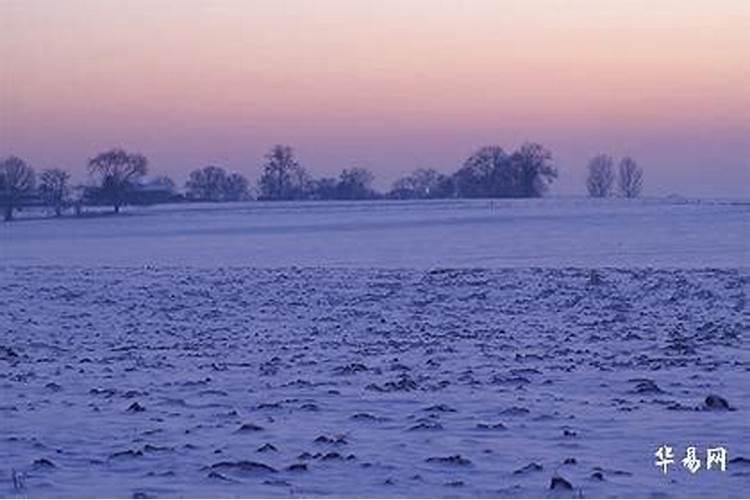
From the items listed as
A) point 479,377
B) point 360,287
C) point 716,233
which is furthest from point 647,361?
point 716,233

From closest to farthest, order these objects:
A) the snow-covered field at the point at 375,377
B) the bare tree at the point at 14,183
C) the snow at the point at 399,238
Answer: the snow-covered field at the point at 375,377
the snow at the point at 399,238
the bare tree at the point at 14,183

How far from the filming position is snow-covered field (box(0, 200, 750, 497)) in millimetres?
10516

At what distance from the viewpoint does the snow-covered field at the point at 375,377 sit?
10.5 metres

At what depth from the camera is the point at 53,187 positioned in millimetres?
142750

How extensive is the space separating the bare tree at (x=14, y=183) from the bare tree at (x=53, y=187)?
154 centimetres

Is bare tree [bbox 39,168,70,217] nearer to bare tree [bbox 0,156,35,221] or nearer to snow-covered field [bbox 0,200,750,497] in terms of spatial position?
bare tree [bbox 0,156,35,221]

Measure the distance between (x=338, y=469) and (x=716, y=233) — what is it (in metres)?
50.1

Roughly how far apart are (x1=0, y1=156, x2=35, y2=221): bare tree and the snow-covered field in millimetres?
82351

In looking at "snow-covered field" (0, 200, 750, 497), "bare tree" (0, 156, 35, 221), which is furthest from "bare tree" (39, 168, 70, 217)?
"snow-covered field" (0, 200, 750, 497)

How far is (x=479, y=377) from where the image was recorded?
16.2 meters

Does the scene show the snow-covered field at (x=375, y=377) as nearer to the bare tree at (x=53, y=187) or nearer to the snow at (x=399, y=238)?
the snow at (x=399, y=238)

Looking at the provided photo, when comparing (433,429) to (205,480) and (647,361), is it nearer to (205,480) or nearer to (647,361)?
(205,480)

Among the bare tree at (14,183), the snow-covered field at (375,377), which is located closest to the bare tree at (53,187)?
the bare tree at (14,183)

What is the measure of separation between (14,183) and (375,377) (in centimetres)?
12311
